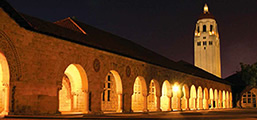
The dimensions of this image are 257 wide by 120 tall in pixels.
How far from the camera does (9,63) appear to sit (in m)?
14.5

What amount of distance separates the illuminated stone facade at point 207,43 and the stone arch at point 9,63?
3381 inches

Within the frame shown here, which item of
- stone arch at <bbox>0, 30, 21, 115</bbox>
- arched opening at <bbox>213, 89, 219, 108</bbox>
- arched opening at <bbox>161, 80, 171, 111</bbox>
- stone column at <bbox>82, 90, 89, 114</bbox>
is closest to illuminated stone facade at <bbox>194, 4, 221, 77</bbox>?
arched opening at <bbox>213, 89, 219, 108</bbox>

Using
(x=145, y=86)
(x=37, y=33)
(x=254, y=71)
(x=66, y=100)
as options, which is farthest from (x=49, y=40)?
(x=254, y=71)

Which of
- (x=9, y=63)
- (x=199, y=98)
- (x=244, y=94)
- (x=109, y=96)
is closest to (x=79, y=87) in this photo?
(x=9, y=63)

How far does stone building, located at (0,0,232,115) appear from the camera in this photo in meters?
14.7

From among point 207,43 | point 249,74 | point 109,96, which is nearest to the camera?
point 109,96

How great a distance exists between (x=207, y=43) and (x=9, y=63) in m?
87.9

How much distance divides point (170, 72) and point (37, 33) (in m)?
17.7

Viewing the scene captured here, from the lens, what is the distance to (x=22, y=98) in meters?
15.1

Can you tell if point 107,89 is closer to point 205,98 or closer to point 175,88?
point 175,88

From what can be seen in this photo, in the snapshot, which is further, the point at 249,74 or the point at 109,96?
the point at 249,74

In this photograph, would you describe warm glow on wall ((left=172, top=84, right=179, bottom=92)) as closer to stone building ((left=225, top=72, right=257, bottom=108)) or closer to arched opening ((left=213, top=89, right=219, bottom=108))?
arched opening ((left=213, top=89, right=219, bottom=108))

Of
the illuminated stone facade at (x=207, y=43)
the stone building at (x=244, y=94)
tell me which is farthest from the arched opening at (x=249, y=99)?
the illuminated stone facade at (x=207, y=43)

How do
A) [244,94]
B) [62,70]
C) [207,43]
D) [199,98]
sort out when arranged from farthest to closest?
[207,43], [244,94], [199,98], [62,70]
